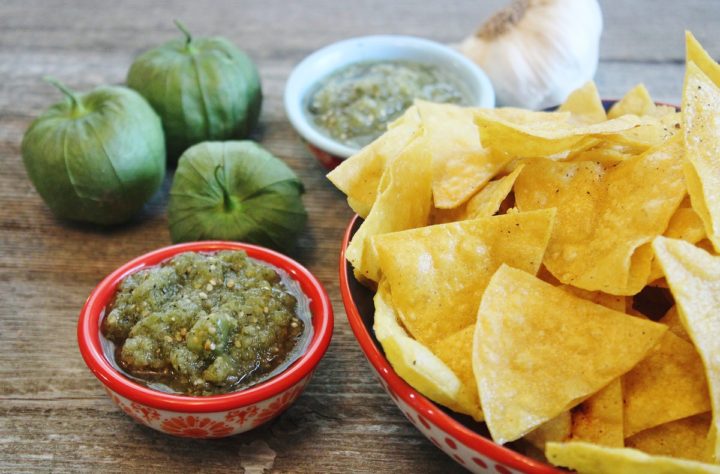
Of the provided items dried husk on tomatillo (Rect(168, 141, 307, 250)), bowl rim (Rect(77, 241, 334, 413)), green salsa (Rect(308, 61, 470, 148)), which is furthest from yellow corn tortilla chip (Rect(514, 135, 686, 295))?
green salsa (Rect(308, 61, 470, 148))

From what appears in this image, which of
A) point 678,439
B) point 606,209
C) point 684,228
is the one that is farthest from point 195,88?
point 678,439

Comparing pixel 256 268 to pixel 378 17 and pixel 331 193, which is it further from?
pixel 378 17

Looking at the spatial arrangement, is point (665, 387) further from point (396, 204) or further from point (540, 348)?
point (396, 204)

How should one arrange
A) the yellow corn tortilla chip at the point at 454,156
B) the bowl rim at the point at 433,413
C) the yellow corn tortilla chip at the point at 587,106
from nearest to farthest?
the bowl rim at the point at 433,413
the yellow corn tortilla chip at the point at 454,156
the yellow corn tortilla chip at the point at 587,106

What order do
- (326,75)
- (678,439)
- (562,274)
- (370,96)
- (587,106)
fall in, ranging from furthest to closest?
1. (326,75)
2. (370,96)
3. (587,106)
4. (562,274)
5. (678,439)

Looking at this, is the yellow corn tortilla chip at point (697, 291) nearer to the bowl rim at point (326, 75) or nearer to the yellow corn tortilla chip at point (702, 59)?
the yellow corn tortilla chip at point (702, 59)

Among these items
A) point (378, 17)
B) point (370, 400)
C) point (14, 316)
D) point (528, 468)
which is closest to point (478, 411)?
point (528, 468)

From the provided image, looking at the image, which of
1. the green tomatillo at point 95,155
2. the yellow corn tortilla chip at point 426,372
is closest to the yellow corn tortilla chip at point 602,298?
the yellow corn tortilla chip at point 426,372

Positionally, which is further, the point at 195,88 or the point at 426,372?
the point at 195,88
